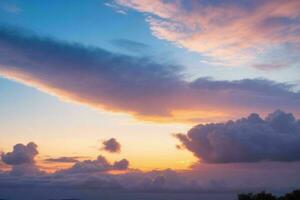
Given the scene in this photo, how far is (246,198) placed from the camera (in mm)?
194625

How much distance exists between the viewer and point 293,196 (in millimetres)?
191250

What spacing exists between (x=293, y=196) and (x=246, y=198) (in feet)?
37.4

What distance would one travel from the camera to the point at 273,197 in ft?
630

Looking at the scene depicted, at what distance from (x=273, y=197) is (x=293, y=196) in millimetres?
4753
